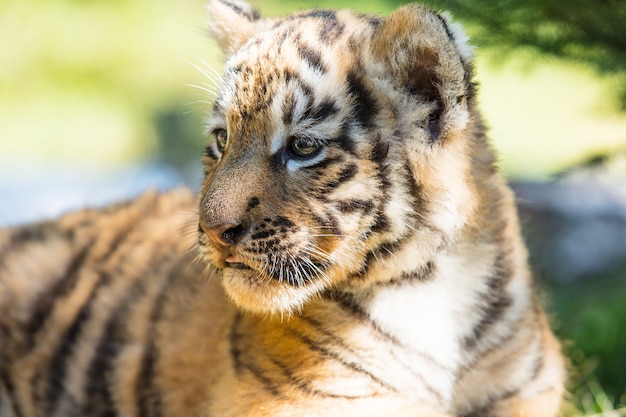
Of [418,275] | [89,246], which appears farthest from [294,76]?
[89,246]

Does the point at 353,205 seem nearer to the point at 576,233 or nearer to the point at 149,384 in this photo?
the point at 149,384

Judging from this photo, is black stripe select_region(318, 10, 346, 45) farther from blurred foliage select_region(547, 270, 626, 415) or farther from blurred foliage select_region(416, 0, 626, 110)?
blurred foliage select_region(547, 270, 626, 415)

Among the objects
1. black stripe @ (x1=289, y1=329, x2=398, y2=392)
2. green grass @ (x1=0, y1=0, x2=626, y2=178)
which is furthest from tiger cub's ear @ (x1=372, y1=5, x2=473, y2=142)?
green grass @ (x1=0, y1=0, x2=626, y2=178)

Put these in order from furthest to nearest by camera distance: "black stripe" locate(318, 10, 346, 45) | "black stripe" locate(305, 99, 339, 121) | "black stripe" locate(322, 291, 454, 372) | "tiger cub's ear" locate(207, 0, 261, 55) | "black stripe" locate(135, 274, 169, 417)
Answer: "black stripe" locate(135, 274, 169, 417)
"tiger cub's ear" locate(207, 0, 261, 55)
"black stripe" locate(322, 291, 454, 372)
"black stripe" locate(318, 10, 346, 45)
"black stripe" locate(305, 99, 339, 121)

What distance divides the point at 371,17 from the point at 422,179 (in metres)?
0.63

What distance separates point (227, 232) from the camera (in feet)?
8.13

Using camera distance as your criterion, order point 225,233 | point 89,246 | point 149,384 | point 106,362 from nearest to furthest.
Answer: point 225,233, point 149,384, point 106,362, point 89,246

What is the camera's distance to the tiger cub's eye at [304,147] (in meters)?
2.56

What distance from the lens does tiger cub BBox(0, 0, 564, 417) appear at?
2.54m

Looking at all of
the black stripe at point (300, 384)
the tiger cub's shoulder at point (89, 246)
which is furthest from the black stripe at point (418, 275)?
the tiger cub's shoulder at point (89, 246)

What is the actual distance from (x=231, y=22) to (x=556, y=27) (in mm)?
1811

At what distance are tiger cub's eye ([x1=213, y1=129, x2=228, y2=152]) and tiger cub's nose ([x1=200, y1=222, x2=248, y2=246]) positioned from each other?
15.1 inches

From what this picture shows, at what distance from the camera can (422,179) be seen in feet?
8.56

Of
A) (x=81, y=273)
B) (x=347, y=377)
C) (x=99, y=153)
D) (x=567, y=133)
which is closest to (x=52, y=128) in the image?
(x=99, y=153)
